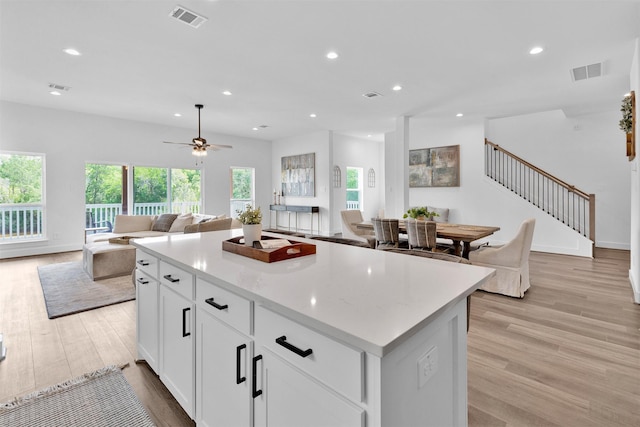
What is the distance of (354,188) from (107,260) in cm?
666

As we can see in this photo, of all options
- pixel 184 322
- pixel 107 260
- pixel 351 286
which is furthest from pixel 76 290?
pixel 351 286

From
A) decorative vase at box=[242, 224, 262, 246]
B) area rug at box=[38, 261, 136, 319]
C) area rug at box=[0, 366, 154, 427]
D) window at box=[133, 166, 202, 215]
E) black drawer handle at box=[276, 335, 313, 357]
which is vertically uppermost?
window at box=[133, 166, 202, 215]

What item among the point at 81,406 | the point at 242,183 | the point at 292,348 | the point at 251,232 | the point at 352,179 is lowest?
the point at 81,406

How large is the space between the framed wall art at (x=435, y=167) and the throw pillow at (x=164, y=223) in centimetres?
559

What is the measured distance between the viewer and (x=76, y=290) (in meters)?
3.82

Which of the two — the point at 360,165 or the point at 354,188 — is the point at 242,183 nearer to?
the point at 354,188

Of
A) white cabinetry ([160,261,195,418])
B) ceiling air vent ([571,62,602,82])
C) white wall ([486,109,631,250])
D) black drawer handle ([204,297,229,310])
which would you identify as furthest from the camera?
white wall ([486,109,631,250])

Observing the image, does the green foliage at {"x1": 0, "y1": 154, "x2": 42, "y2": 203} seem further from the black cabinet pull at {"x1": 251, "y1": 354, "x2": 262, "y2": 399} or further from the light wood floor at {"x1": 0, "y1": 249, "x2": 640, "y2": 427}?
Result: the black cabinet pull at {"x1": 251, "y1": 354, "x2": 262, "y2": 399}

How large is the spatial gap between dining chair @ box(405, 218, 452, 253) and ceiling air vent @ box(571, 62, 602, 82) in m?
2.82

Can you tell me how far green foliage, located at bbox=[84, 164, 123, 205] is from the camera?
6539 millimetres

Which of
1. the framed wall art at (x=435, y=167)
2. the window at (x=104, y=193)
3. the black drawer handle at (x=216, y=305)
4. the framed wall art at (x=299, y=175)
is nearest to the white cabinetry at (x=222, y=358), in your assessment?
Answer: the black drawer handle at (x=216, y=305)

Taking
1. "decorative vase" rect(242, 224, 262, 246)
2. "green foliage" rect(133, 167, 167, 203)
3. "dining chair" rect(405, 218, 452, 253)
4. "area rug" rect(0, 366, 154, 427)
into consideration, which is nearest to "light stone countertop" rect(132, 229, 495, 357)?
"decorative vase" rect(242, 224, 262, 246)

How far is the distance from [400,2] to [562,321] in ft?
10.4

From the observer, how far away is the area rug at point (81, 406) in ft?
5.41
